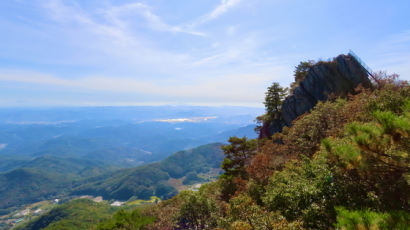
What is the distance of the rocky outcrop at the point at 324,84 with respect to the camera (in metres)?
32.2

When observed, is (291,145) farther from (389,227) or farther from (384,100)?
(389,227)

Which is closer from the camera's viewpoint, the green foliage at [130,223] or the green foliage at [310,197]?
the green foliage at [310,197]

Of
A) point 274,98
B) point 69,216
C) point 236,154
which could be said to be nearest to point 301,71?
point 274,98

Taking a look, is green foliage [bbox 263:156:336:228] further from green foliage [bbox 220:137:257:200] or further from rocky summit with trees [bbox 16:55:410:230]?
green foliage [bbox 220:137:257:200]

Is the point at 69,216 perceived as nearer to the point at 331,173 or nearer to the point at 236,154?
the point at 236,154

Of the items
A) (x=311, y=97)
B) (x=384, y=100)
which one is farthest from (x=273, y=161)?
(x=311, y=97)

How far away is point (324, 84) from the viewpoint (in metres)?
35.4

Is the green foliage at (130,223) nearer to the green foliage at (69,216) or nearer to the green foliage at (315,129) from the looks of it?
the green foliage at (315,129)

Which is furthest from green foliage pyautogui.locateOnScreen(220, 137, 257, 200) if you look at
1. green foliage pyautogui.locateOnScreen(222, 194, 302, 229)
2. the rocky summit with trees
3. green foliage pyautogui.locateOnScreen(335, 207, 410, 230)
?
green foliage pyautogui.locateOnScreen(335, 207, 410, 230)

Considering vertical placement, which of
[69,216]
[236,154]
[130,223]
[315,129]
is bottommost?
[69,216]

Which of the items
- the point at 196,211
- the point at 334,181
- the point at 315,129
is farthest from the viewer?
the point at 196,211

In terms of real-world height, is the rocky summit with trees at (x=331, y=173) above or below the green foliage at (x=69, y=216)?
above

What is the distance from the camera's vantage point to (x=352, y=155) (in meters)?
6.91

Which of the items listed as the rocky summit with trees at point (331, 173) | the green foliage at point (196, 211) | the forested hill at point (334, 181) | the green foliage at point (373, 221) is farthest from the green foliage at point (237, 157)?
the green foliage at point (373, 221)
